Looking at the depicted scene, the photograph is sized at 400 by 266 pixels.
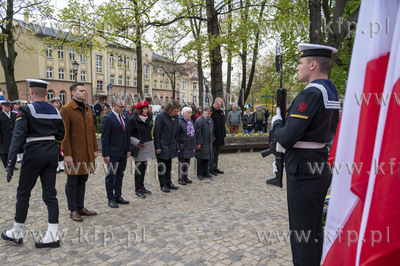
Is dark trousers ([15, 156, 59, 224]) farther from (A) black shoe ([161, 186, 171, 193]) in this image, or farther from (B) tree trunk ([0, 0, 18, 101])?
(B) tree trunk ([0, 0, 18, 101])

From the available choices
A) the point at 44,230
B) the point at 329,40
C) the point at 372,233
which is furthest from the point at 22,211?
the point at 329,40

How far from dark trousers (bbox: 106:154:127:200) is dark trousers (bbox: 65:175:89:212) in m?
0.65

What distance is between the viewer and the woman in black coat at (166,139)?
22.6 feet

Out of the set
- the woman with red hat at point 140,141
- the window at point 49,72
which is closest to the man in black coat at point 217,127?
the woman with red hat at point 140,141

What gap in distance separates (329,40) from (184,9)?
6688 millimetres

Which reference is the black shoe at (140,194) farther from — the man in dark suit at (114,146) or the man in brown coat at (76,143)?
the man in brown coat at (76,143)

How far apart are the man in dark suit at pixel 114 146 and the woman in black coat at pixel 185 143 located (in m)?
1.85

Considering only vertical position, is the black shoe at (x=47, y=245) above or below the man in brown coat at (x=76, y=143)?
below

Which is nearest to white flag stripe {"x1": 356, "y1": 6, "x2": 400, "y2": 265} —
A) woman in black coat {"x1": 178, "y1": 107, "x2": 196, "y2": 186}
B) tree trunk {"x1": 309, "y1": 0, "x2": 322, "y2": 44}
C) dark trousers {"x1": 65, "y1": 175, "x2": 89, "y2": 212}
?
dark trousers {"x1": 65, "y1": 175, "x2": 89, "y2": 212}

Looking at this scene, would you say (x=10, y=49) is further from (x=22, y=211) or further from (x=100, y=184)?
(x=22, y=211)

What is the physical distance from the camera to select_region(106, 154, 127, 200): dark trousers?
19.2 feet

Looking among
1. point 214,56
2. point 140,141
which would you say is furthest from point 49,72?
point 140,141

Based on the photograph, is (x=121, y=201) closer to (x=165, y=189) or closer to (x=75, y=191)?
(x=75, y=191)

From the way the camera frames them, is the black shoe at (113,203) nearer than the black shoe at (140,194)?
Yes
